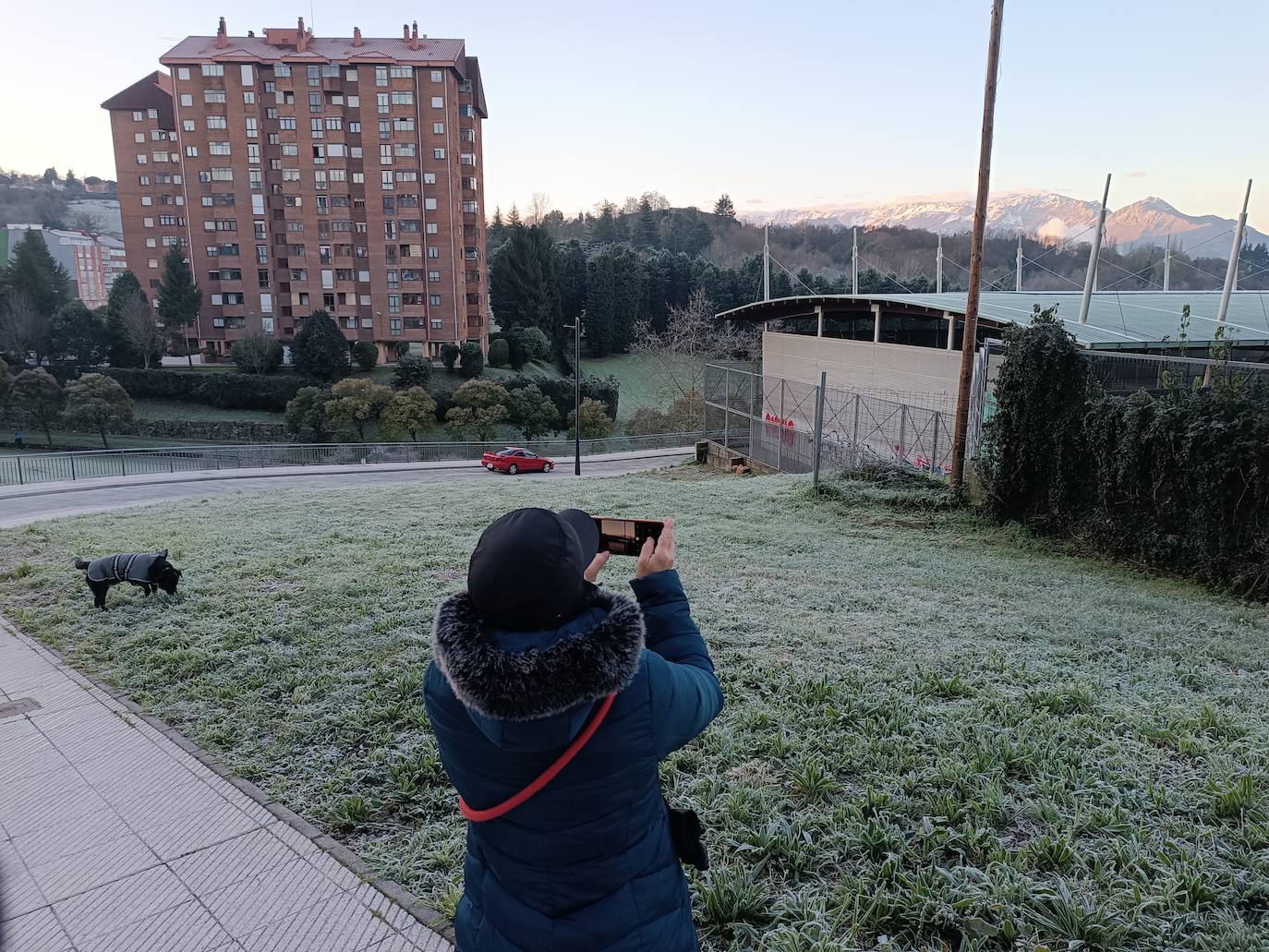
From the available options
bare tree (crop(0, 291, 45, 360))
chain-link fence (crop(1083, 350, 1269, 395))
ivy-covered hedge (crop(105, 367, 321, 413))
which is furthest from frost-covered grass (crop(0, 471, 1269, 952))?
bare tree (crop(0, 291, 45, 360))

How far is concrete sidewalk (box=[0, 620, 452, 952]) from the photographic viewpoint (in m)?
2.89

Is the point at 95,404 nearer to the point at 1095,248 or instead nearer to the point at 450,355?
the point at 450,355

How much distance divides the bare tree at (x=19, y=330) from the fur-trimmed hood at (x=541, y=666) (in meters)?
61.0

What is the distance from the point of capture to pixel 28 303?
51.4 m

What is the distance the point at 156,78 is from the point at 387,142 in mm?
22208

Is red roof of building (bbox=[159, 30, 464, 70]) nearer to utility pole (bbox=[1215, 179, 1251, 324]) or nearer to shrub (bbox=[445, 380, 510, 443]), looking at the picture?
shrub (bbox=[445, 380, 510, 443])

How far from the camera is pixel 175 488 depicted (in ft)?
70.2

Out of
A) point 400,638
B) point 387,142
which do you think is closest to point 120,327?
point 387,142

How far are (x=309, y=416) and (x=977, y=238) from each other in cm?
3673

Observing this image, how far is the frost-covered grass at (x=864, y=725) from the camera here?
2762mm

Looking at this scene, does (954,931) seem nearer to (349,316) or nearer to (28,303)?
(349,316)

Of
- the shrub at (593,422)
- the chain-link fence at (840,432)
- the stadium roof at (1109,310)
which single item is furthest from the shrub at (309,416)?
the chain-link fence at (840,432)

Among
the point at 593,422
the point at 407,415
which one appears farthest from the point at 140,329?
the point at 593,422

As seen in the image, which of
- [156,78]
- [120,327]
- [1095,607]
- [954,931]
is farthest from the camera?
[156,78]
